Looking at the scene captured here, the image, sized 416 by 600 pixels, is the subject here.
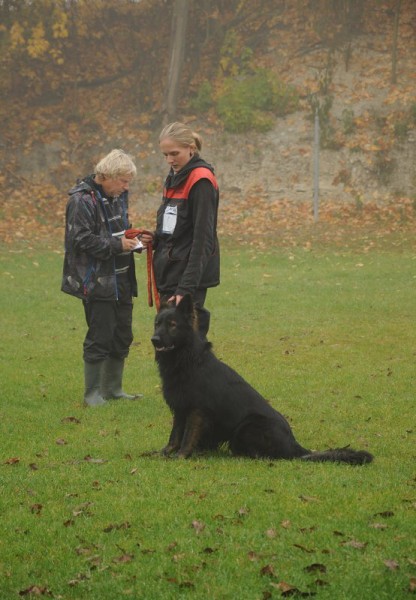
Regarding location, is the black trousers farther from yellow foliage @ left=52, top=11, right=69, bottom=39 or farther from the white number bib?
yellow foliage @ left=52, top=11, right=69, bottom=39

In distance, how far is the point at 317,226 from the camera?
72.1 feet

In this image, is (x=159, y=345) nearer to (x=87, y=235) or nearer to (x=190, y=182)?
(x=190, y=182)

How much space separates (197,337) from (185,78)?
2271 cm

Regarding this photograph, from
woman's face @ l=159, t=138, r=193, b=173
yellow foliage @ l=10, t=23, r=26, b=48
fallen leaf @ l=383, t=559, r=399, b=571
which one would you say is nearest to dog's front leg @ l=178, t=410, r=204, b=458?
woman's face @ l=159, t=138, r=193, b=173

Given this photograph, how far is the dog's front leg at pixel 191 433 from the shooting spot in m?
6.31

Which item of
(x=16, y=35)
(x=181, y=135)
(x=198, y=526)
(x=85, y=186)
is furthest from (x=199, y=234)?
(x=16, y=35)

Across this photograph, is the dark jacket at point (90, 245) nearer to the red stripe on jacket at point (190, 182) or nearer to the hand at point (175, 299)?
the red stripe on jacket at point (190, 182)

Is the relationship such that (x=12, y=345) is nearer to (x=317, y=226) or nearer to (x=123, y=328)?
(x=123, y=328)

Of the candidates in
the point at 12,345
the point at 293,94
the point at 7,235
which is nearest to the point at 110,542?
the point at 12,345

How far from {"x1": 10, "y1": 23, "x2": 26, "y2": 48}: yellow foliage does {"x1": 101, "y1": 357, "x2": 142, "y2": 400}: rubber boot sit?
63.9ft

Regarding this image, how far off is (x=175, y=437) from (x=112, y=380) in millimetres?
2393

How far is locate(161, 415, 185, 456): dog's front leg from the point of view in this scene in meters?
6.46

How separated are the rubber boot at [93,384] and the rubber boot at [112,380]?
238 mm

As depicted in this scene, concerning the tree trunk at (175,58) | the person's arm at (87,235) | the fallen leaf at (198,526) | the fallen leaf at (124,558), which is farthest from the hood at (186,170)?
the tree trunk at (175,58)
